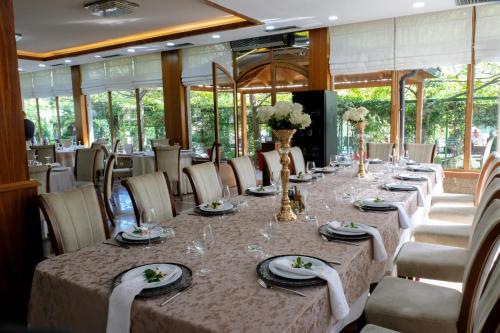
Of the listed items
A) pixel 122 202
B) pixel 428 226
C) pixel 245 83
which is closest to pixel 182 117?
pixel 245 83

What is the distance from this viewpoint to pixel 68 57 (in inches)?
358

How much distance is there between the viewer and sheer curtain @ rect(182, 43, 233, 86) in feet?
26.1

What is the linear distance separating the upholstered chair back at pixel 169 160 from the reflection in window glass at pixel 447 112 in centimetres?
421

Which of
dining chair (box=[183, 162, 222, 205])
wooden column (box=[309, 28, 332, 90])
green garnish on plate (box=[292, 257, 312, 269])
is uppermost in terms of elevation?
wooden column (box=[309, 28, 332, 90])

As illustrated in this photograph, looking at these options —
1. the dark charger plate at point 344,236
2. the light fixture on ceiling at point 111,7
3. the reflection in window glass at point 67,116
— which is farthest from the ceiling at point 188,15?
the dark charger plate at point 344,236

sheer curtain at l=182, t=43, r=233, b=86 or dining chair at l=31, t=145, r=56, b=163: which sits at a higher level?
sheer curtain at l=182, t=43, r=233, b=86

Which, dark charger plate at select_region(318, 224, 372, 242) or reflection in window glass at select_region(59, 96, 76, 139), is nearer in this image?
dark charger plate at select_region(318, 224, 372, 242)

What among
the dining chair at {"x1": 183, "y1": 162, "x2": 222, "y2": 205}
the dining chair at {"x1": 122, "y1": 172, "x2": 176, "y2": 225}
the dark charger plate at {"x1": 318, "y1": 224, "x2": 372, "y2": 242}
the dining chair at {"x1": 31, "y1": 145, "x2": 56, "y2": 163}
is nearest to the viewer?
the dark charger plate at {"x1": 318, "y1": 224, "x2": 372, "y2": 242}

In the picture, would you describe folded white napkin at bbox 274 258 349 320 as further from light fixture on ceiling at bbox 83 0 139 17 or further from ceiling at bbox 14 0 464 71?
light fixture on ceiling at bbox 83 0 139 17

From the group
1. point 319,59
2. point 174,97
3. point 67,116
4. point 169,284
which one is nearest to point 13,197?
point 169,284

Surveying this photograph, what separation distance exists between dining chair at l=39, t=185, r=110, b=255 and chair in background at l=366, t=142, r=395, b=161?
4.15 m

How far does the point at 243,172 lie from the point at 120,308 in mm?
2562

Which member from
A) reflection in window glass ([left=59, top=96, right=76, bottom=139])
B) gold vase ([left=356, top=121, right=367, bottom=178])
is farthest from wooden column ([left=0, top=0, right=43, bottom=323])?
reflection in window glass ([left=59, top=96, right=76, bottom=139])

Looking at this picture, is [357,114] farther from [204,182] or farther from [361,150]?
[204,182]
